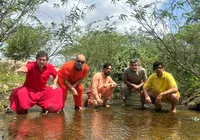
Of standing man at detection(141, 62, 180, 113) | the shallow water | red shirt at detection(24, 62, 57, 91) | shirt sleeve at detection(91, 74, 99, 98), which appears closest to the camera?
the shallow water

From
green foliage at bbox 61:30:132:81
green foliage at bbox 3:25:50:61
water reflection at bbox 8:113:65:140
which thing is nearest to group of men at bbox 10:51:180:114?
water reflection at bbox 8:113:65:140

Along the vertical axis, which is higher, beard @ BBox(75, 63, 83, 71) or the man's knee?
beard @ BBox(75, 63, 83, 71)

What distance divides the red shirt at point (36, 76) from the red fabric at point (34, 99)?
10 cm

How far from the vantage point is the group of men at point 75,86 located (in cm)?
596

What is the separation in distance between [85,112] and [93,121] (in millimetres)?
1124

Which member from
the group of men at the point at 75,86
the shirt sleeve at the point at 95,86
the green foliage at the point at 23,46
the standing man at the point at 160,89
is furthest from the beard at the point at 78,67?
the green foliage at the point at 23,46

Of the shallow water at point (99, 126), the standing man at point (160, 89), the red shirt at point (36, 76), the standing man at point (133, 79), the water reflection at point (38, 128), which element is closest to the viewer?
the water reflection at point (38, 128)

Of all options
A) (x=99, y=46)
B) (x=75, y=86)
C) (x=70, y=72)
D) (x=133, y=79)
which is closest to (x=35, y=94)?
(x=70, y=72)

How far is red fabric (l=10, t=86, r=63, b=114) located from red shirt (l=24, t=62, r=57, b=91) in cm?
10

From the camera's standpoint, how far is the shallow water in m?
4.19

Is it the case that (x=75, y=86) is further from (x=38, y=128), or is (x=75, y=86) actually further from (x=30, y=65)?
(x=38, y=128)

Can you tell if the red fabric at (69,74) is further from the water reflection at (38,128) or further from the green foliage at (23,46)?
the green foliage at (23,46)

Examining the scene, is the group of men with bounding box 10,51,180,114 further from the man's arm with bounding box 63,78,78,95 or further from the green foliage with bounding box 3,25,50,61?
the green foliage with bounding box 3,25,50,61

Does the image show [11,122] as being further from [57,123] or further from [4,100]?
[4,100]
